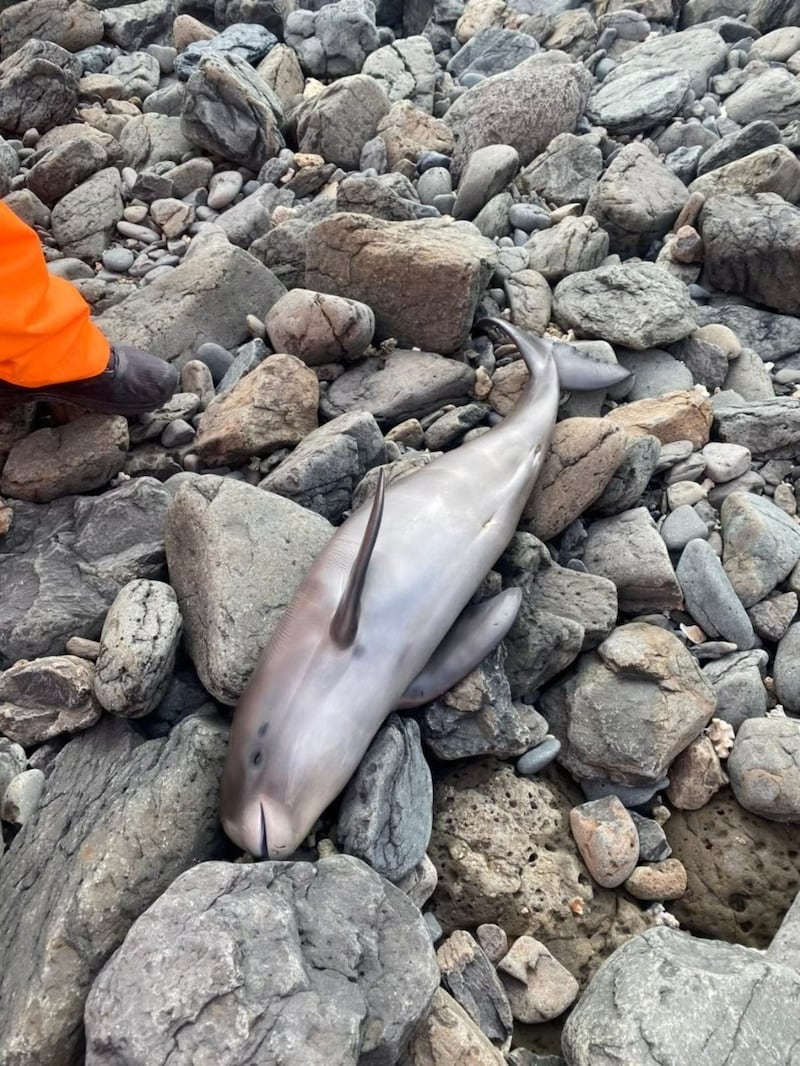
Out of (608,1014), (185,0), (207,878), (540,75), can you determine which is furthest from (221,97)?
(608,1014)

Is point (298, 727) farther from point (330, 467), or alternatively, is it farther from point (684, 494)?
point (684, 494)

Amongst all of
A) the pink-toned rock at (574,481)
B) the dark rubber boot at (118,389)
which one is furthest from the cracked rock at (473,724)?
the dark rubber boot at (118,389)

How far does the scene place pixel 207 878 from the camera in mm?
2416

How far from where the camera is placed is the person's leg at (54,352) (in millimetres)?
3473

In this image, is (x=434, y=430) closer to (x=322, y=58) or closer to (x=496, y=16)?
(x=322, y=58)

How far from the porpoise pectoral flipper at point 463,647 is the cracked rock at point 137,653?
0.87 metres

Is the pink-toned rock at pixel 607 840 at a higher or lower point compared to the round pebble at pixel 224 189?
lower

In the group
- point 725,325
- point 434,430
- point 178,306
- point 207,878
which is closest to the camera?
point 207,878

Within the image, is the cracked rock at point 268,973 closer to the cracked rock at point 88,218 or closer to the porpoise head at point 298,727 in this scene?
the porpoise head at point 298,727

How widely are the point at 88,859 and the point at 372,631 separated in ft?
3.87

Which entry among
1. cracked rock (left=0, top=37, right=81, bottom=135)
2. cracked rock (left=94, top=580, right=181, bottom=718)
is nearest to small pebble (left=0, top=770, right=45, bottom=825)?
cracked rock (left=94, top=580, right=181, bottom=718)

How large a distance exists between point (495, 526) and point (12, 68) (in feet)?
20.1

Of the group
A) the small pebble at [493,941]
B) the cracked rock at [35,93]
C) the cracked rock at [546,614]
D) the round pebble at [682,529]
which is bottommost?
the small pebble at [493,941]

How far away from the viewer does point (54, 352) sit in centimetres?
366
